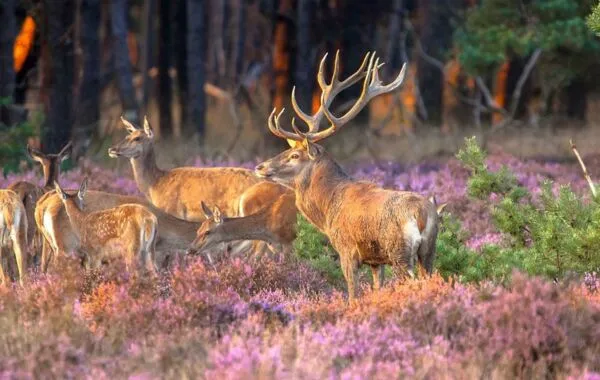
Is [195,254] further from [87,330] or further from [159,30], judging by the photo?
[159,30]

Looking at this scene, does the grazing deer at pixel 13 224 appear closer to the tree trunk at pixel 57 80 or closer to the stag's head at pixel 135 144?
the stag's head at pixel 135 144

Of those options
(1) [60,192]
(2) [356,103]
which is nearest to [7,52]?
(1) [60,192]

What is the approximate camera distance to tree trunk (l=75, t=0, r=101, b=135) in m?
26.5

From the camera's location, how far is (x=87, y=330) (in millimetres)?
8617

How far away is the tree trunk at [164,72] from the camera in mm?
39469

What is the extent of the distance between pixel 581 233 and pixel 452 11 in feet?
93.5

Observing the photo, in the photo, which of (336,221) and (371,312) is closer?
(371,312)

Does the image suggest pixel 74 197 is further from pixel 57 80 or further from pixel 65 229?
pixel 57 80

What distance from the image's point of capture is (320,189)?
12.3 m

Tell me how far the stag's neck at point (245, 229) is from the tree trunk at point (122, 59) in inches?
533

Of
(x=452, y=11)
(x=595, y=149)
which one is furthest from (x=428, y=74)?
(x=595, y=149)

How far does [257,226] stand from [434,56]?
24686mm

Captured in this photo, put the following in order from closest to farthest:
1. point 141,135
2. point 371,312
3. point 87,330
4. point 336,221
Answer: point 87,330
point 371,312
point 336,221
point 141,135

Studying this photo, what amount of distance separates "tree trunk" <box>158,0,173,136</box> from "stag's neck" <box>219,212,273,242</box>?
24.0m
